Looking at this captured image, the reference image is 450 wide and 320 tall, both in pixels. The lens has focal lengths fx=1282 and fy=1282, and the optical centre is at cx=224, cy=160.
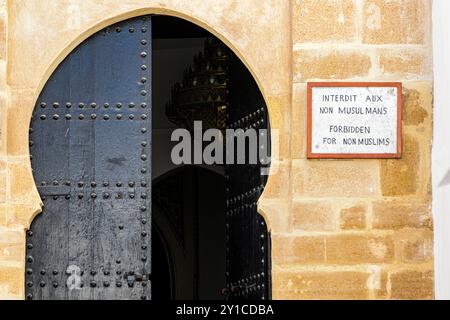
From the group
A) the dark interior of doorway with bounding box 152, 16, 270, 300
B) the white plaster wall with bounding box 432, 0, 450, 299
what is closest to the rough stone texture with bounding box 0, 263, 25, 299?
the white plaster wall with bounding box 432, 0, 450, 299

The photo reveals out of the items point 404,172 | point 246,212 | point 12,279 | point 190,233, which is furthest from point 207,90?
point 190,233

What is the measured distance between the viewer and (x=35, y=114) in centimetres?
725

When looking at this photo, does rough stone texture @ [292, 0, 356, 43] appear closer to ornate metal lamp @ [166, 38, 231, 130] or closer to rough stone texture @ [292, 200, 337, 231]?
rough stone texture @ [292, 200, 337, 231]

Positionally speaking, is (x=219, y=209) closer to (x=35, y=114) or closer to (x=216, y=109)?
(x=216, y=109)

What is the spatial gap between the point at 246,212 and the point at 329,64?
108 centimetres

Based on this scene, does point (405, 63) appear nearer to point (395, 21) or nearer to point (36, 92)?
point (395, 21)

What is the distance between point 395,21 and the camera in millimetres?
7168

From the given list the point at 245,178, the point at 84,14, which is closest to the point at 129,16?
the point at 84,14

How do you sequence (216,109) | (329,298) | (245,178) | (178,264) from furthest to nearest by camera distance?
1. (178,264)
2. (216,109)
3. (245,178)
4. (329,298)

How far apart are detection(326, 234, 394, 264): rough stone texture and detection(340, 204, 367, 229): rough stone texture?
55mm

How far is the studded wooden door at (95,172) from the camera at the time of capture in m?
7.15

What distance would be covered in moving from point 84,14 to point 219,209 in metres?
5.91

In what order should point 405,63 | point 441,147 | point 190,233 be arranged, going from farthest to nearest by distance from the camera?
1. point 190,233
2. point 405,63
3. point 441,147

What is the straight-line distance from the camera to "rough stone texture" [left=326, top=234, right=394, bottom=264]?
22.9 feet
